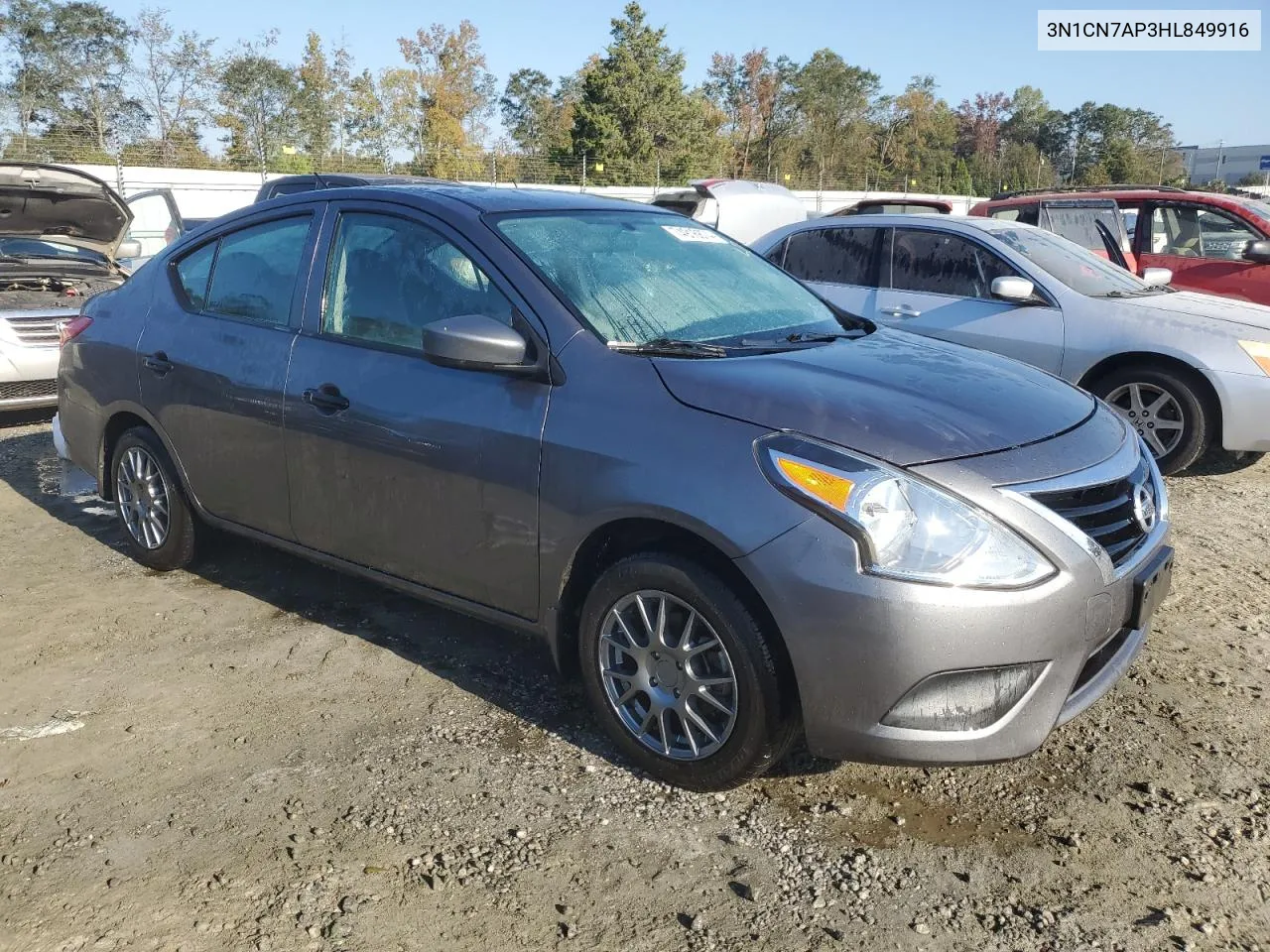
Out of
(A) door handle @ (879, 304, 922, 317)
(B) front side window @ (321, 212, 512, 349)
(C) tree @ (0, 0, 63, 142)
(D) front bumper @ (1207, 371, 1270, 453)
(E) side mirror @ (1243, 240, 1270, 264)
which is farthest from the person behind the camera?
(C) tree @ (0, 0, 63, 142)

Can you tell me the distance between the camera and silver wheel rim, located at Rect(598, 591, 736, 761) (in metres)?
2.85

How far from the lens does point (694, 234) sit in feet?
13.4

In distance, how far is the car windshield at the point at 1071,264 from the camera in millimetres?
6699

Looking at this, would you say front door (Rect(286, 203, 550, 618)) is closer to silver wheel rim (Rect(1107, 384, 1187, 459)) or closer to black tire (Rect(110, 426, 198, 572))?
black tire (Rect(110, 426, 198, 572))

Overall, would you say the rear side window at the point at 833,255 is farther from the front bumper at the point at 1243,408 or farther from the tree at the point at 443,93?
the tree at the point at 443,93

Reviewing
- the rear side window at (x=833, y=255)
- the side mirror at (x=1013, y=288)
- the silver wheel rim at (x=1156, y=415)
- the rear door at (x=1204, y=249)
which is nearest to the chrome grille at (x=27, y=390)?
the rear side window at (x=833, y=255)

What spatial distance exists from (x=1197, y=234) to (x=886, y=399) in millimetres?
7884

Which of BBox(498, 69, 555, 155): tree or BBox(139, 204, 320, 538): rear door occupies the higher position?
BBox(498, 69, 555, 155): tree

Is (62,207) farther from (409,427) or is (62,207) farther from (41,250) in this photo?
(409,427)

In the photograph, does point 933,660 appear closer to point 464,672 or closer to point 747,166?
point 464,672

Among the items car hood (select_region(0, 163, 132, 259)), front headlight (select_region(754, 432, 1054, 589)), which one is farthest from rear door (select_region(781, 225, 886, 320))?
car hood (select_region(0, 163, 132, 259))

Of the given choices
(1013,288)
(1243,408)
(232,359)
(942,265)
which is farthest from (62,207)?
(1243,408)

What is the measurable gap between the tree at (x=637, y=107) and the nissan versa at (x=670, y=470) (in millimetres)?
46230

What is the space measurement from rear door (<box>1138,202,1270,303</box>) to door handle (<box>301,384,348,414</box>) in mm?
7902
